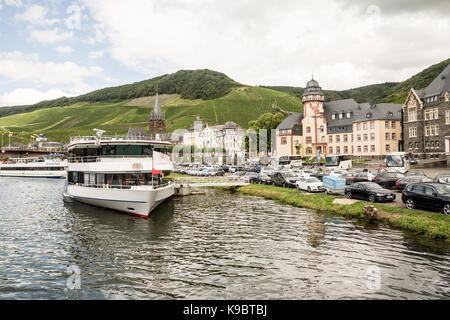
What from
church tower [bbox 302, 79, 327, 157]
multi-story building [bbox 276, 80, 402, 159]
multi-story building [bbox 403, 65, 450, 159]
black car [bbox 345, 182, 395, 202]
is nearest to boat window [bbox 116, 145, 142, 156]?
black car [bbox 345, 182, 395, 202]

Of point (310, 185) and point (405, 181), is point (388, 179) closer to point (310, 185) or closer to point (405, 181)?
point (405, 181)

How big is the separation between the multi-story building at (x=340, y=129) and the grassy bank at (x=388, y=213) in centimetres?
6384

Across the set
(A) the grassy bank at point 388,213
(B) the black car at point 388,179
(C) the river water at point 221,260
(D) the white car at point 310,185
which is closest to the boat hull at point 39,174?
(C) the river water at point 221,260

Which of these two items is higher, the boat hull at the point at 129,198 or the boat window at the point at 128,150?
the boat window at the point at 128,150

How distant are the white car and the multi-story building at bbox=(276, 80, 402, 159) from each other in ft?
199

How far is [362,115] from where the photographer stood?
95062 millimetres

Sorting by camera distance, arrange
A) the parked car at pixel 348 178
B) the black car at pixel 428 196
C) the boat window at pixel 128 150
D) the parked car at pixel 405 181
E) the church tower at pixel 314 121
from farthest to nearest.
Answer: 1. the church tower at pixel 314 121
2. the parked car at pixel 348 178
3. the boat window at pixel 128 150
4. the parked car at pixel 405 181
5. the black car at pixel 428 196

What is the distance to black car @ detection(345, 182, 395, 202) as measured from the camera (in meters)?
26.1

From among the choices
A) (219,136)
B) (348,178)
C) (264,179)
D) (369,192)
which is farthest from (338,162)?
(219,136)

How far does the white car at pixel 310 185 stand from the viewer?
35312 millimetres

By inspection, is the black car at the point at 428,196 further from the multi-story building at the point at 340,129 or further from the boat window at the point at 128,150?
the multi-story building at the point at 340,129

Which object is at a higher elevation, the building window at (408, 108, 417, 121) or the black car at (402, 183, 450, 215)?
the building window at (408, 108, 417, 121)

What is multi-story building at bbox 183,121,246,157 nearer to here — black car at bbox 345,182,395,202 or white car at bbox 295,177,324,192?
white car at bbox 295,177,324,192

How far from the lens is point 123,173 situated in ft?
102
